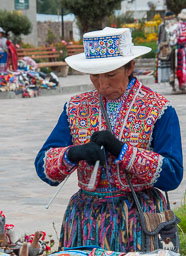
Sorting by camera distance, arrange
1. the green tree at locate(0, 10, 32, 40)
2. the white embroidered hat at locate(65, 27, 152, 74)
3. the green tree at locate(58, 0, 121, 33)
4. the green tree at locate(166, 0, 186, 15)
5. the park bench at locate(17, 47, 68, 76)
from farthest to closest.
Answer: the green tree at locate(166, 0, 186, 15), the green tree at locate(58, 0, 121, 33), the green tree at locate(0, 10, 32, 40), the park bench at locate(17, 47, 68, 76), the white embroidered hat at locate(65, 27, 152, 74)

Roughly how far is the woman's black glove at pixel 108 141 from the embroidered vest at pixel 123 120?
0.14 m

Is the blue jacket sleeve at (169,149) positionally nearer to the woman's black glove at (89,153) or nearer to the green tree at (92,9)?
the woman's black glove at (89,153)

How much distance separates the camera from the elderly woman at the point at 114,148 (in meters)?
3.16

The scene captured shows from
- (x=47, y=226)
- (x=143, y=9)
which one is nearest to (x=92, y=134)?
(x=47, y=226)

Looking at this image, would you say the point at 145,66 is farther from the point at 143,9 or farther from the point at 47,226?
the point at 143,9

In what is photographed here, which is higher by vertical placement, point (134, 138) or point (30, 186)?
point (134, 138)

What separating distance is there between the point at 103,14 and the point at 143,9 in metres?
30.3

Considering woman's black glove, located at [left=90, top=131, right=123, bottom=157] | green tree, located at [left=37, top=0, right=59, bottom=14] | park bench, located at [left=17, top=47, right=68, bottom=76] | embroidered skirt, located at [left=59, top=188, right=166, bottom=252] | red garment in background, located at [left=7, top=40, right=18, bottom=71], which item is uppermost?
woman's black glove, located at [left=90, top=131, right=123, bottom=157]

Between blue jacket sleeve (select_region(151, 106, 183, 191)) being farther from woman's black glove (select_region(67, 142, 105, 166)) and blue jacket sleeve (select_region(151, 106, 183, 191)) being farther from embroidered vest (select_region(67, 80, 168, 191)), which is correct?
woman's black glove (select_region(67, 142, 105, 166))

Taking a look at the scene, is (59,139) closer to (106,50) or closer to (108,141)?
(108,141)

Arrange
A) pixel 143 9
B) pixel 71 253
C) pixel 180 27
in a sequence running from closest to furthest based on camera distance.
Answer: pixel 71 253 < pixel 180 27 < pixel 143 9

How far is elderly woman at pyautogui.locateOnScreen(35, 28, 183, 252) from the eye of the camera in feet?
10.4

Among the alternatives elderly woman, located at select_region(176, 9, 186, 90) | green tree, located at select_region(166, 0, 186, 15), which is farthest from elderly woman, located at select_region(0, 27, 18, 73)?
green tree, located at select_region(166, 0, 186, 15)

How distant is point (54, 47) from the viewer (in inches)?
1142
